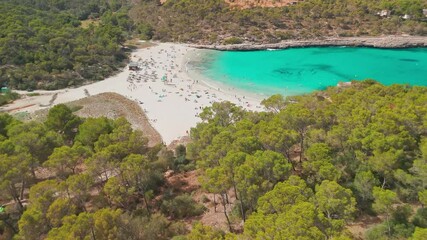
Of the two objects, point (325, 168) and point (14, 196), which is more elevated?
point (325, 168)

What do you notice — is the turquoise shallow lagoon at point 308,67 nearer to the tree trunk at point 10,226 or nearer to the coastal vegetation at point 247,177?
the coastal vegetation at point 247,177

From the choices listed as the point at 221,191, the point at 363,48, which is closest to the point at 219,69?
the point at 363,48

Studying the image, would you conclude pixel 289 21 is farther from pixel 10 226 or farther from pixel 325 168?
pixel 10 226

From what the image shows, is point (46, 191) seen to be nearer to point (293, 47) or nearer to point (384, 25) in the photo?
point (293, 47)

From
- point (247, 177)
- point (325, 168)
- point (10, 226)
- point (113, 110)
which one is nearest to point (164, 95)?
point (113, 110)

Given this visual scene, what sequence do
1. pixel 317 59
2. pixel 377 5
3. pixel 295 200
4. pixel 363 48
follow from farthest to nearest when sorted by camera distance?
1. pixel 377 5
2. pixel 363 48
3. pixel 317 59
4. pixel 295 200

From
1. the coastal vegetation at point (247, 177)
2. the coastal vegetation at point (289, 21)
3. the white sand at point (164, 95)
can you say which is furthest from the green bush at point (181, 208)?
the coastal vegetation at point (289, 21)
